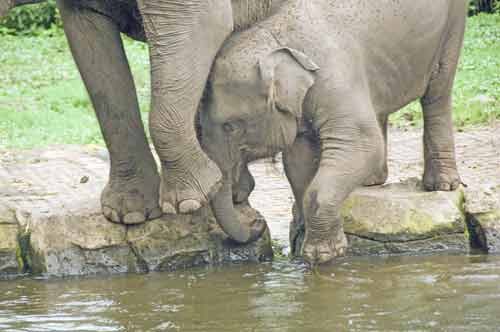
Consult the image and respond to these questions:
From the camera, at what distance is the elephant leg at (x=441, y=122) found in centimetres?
684

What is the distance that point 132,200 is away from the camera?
6223 mm

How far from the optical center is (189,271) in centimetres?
615

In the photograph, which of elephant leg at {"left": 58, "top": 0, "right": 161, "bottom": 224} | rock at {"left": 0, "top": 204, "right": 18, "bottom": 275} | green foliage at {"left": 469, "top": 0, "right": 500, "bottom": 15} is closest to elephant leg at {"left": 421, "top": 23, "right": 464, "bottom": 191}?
elephant leg at {"left": 58, "top": 0, "right": 161, "bottom": 224}

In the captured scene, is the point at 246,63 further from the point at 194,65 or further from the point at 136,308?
the point at 136,308

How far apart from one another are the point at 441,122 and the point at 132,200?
2.00 m

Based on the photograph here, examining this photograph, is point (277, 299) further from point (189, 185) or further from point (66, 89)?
point (66, 89)

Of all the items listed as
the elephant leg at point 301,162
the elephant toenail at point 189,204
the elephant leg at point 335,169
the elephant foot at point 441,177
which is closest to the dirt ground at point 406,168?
the elephant foot at point 441,177

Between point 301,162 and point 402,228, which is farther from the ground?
point 301,162

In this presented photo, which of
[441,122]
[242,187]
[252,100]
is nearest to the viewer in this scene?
[252,100]

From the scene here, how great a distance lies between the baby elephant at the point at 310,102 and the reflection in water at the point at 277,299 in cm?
27

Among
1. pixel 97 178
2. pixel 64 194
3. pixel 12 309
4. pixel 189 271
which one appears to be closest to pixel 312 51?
pixel 189 271

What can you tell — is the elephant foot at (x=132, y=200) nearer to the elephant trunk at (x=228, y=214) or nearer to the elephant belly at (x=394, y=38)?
the elephant trunk at (x=228, y=214)

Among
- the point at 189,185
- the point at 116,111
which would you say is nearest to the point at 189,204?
the point at 189,185

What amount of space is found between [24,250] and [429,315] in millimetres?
2427
